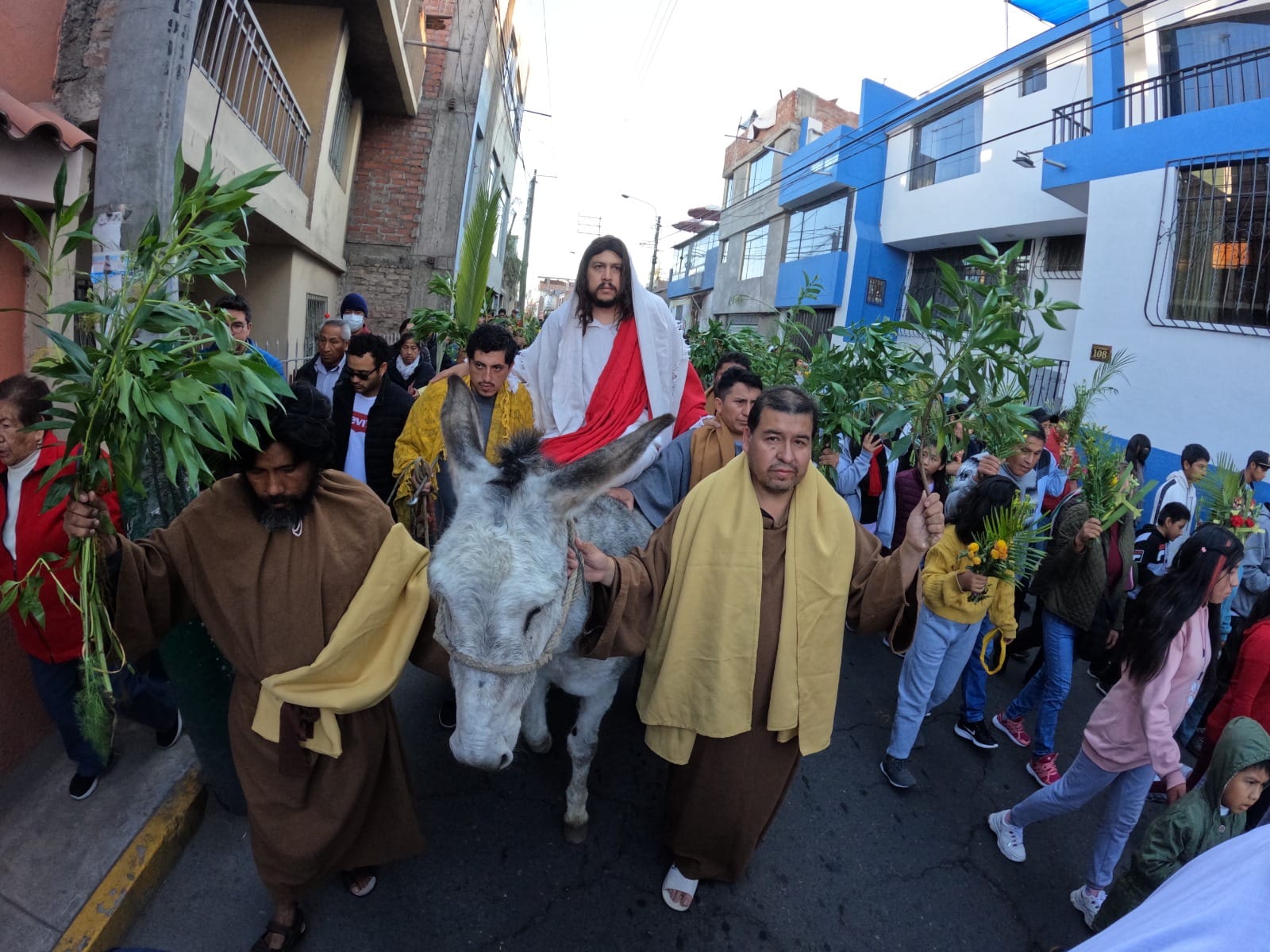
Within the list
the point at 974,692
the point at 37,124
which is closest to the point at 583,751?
the point at 974,692

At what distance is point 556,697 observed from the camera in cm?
447

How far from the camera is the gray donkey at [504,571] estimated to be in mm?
2145

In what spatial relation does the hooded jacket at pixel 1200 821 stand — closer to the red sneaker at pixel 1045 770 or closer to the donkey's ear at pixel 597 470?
the red sneaker at pixel 1045 770

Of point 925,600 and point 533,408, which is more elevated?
point 533,408

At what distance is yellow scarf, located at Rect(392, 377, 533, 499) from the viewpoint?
3.90m

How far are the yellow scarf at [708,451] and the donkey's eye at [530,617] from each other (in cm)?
160

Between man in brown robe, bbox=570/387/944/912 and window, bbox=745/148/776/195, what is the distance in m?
26.6

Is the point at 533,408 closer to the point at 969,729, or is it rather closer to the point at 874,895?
the point at 874,895

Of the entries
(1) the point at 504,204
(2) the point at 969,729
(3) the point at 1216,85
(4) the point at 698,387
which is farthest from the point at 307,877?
(1) the point at 504,204

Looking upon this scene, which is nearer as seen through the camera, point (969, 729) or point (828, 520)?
point (828, 520)

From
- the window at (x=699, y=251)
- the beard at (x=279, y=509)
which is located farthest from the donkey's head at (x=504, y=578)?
the window at (x=699, y=251)

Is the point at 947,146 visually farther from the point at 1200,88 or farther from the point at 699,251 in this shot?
the point at 699,251

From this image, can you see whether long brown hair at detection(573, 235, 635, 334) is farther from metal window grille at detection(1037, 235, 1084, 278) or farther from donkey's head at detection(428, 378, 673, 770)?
metal window grille at detection(1037, 235, 1084, 278)

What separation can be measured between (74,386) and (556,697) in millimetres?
3362
